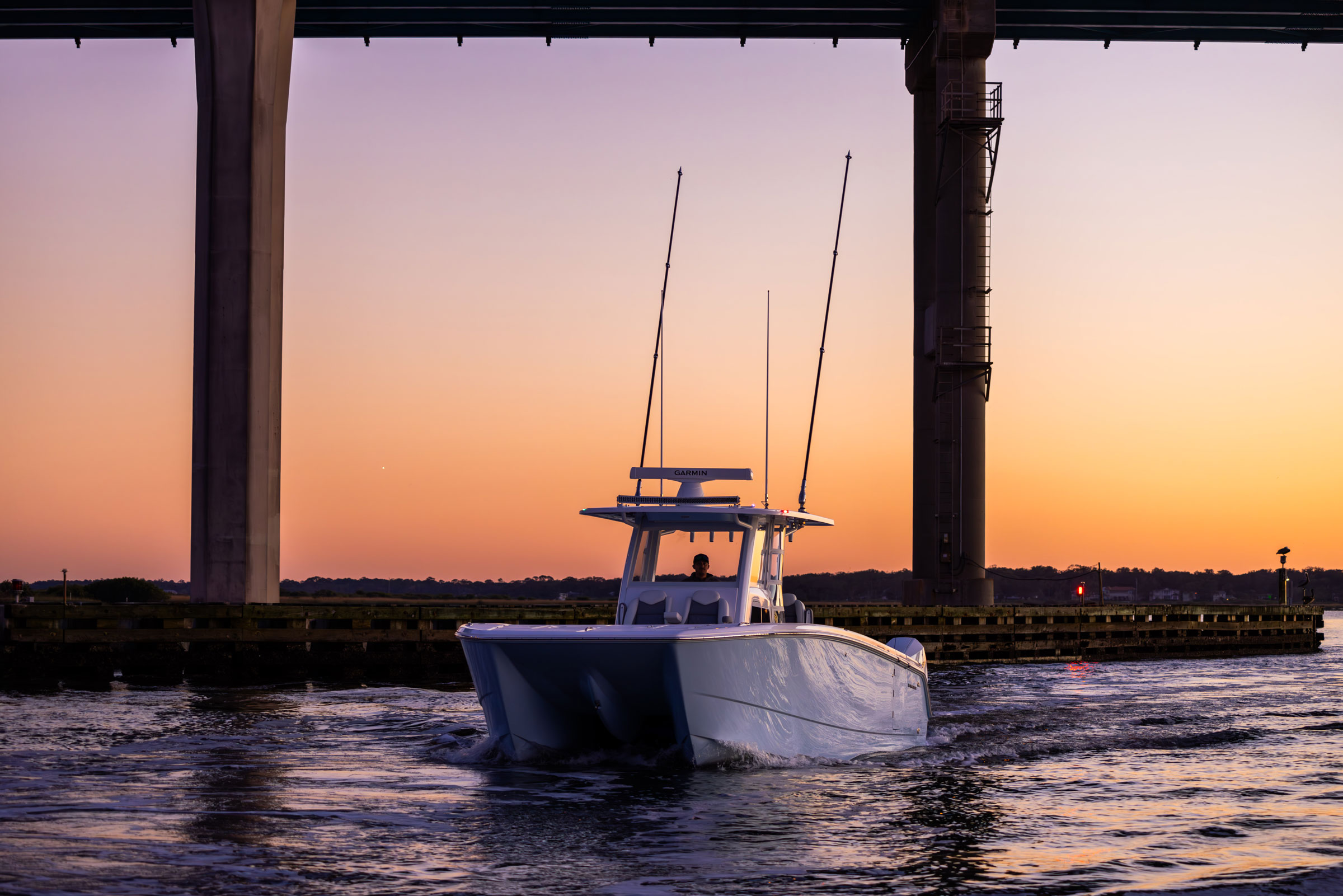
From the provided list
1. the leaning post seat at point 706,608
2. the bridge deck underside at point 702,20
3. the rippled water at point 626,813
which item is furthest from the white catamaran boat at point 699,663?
the bridge deck underside at point 702,20

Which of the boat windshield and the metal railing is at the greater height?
the metal railing

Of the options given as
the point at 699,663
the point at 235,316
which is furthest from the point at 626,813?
the point at 235,316

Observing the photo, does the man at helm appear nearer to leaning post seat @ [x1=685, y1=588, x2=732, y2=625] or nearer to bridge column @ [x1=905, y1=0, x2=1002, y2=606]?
leaning post seat @ [x1=685, y1=588, x2=732, y2=625]

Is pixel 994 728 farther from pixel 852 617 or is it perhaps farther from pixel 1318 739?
pixel 852 617

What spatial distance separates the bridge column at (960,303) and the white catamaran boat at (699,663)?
2377 cm

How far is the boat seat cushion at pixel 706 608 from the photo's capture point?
14.3 m

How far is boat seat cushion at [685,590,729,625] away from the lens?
47.0ft

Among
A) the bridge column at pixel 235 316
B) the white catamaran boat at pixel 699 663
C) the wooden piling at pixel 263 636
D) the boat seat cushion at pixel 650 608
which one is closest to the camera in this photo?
the white catamaran boat at pixel 699 663

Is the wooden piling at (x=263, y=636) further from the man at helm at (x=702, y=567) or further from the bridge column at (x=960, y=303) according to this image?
the man at helm at (x=702, y=567)

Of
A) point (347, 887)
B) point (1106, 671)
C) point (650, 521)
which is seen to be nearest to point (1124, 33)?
point (1106, 671)

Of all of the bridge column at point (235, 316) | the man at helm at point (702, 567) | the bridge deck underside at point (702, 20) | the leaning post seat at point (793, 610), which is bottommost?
the leaning post seat at point (793, 610)

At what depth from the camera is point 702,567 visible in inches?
591

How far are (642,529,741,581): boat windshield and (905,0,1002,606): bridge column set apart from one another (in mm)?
24888

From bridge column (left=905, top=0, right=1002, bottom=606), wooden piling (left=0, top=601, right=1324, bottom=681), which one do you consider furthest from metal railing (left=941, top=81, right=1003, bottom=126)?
wooden piling (left=0, top=601, right=1324, bottom=681)
